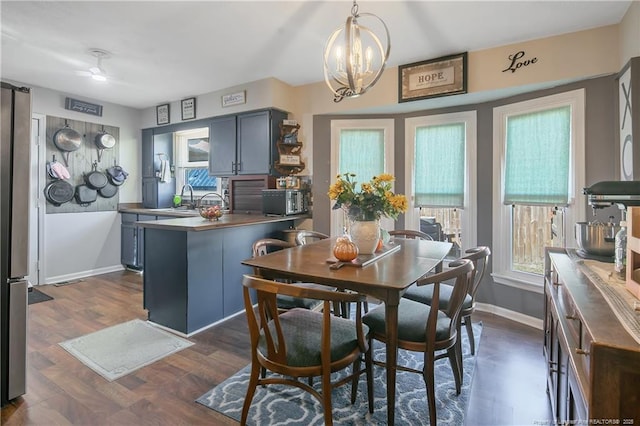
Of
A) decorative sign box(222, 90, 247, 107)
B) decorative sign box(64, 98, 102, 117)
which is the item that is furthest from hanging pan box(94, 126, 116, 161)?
decorative sign box(222, 90, 247, 107)

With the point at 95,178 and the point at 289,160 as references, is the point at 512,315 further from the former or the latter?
the point at 95,178

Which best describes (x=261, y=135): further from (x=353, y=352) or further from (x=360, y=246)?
(x=353, y=352)

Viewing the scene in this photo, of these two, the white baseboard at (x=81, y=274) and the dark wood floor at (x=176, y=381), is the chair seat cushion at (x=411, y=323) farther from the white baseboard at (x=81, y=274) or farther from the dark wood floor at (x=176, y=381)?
the white baseboard at (x=81, y=274)

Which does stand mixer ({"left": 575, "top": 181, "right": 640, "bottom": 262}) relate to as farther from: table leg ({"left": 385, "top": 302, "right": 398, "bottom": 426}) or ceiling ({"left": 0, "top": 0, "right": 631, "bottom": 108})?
ceiling ({"left": 0, "top": 0, "right": 631, "bottom": 108})

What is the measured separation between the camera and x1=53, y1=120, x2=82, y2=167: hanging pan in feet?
14.5

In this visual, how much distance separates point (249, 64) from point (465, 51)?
221 centimetres

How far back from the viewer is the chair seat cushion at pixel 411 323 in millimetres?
1753

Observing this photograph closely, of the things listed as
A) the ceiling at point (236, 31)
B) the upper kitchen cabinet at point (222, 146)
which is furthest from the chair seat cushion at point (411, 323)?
the upper kitchen cabinet at point (222, 146)

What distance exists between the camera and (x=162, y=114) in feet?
16.7

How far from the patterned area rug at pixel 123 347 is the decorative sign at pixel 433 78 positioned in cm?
323

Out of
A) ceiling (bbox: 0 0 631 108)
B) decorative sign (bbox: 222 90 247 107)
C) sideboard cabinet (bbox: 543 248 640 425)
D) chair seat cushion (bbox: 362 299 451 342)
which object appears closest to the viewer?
sideboard cabinet (bbox: 543 248 640 425)

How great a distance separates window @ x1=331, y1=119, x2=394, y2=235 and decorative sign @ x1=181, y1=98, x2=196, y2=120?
6.92 ft

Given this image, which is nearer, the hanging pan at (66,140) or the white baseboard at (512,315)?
the white baseboard at (512,315)

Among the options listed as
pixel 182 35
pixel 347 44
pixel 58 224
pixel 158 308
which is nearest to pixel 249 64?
pixel 182 35
